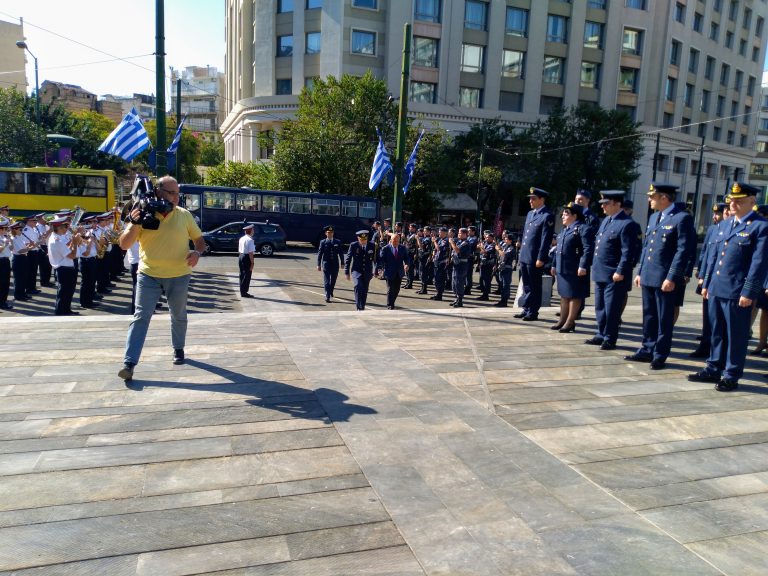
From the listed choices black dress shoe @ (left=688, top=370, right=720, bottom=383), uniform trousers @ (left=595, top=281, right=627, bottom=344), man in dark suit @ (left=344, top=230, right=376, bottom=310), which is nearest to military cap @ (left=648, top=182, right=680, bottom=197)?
uniform trousers @ (left=595, top=281, right=627, bottom=344)

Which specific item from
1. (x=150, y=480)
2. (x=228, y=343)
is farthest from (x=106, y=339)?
(x=150, y=480)

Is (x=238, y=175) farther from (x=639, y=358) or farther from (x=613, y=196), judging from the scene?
(x=639, y=358)

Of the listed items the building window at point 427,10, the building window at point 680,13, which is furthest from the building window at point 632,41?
the building window at point 427,10

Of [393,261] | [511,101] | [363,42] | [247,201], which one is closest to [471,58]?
[511,101]

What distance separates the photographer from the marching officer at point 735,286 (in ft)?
15.9

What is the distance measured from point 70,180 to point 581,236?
2662 cm

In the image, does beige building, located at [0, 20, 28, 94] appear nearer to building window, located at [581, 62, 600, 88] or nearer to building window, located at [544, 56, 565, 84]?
building window, located at [544, 56, 565, 84]

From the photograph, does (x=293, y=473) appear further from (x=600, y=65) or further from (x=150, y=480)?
(x=600, y=65)

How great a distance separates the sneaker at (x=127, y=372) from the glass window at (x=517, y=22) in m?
45.3

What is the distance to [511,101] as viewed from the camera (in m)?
44.2

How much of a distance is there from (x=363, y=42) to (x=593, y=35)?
19607 mm

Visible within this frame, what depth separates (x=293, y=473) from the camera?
3100mm

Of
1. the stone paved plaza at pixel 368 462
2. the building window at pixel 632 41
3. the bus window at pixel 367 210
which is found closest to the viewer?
the stone paved plaza at pixel 368 462

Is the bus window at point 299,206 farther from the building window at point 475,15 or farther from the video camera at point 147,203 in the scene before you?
the video camera at point 147,203
